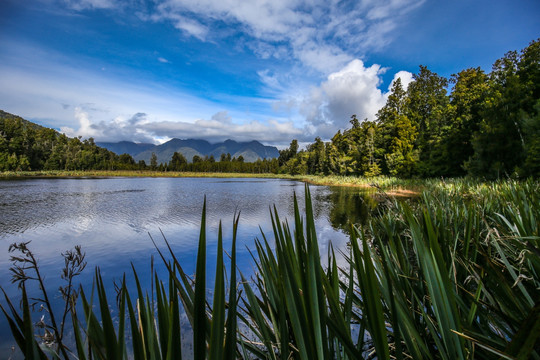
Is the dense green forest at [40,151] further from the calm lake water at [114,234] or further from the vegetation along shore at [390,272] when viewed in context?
the calm lake water at [114,234]

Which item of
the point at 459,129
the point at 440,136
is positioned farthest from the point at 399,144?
the point at 459,129

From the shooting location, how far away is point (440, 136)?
28078 millimetres

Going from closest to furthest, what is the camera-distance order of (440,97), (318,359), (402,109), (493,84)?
(318,359), (493,84), (440,97), (402,109)

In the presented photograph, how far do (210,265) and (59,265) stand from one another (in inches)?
153

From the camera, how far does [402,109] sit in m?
40.2

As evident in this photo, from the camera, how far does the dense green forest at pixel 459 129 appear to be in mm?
16641

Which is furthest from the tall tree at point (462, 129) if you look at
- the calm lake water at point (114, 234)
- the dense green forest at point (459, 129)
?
the calm lake water at point (114, 234)

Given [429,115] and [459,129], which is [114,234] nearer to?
[459,129]

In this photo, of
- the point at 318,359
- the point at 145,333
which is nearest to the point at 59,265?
the point at 145,333

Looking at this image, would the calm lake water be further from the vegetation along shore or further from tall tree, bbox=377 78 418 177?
tall tree, bbox=377 78 418 177

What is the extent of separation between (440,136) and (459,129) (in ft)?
8.62

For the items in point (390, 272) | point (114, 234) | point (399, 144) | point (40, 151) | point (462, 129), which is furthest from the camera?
point (40, 151)

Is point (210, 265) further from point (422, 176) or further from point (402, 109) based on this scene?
point (402, 109)

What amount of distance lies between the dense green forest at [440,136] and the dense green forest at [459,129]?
0.05 m
